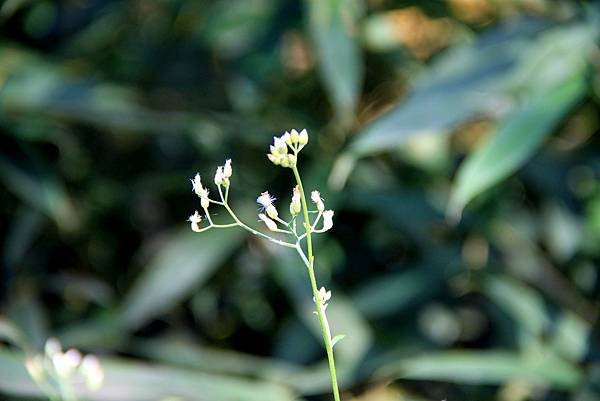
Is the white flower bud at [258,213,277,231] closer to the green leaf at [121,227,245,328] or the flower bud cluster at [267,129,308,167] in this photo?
the flower bud cluster at [267,129,308,167]

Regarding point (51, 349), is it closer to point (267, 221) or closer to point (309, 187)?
point (267, 221)

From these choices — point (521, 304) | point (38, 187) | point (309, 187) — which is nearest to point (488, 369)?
point (521, 304)

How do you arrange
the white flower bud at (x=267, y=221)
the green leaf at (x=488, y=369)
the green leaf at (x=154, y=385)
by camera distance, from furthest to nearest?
1. the green leaf at (x=488, y=369)
2. the green leaf at (x=154, y=385)
3. the white flower bud at (x=267, y=221)

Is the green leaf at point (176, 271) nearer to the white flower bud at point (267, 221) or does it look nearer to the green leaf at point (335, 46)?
the green leaf at point (335, 46)

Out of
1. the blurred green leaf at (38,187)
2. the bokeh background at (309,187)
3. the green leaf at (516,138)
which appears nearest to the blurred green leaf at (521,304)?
the bokeh background at (309,187)

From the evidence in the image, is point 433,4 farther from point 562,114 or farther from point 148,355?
point 148,355

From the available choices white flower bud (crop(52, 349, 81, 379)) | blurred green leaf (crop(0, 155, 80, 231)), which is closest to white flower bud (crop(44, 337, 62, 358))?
white flower bud (crop(52, 349, 81, 379))

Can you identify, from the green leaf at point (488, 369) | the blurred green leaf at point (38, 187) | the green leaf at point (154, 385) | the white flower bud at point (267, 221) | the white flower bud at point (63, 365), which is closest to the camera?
the white flower bud at point (267, 221)
